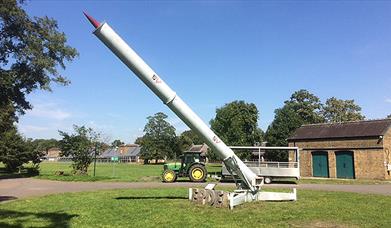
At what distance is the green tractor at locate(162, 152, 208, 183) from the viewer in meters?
29.2

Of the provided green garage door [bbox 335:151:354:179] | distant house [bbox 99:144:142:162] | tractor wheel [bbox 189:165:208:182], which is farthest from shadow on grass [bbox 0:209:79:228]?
distant house [bbox 99:144:142:162]

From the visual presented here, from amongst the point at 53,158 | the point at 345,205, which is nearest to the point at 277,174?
the point at 345,205

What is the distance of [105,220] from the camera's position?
12.2 metres

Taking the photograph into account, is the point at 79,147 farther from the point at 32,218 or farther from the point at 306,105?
the point at 306,105

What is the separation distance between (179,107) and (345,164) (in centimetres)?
2835

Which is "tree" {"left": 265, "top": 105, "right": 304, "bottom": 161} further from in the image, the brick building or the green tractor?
the green tractor

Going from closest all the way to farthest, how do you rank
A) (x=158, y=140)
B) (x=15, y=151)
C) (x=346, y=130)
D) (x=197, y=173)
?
(x=197, y=173) < (x=346, y=130) < (x=15, y=151) < (x=158, y=140)

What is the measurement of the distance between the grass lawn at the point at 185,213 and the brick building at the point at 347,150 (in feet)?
64.9

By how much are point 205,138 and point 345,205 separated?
19.7ft

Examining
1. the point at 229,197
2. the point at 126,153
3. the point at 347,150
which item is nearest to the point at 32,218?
the point at 229,197

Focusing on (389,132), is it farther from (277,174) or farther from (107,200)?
(107,200)

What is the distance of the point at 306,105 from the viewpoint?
8288 cm

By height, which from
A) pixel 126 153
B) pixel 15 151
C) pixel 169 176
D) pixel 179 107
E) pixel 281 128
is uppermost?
pixel 281 128

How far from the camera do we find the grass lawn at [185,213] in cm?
1155
